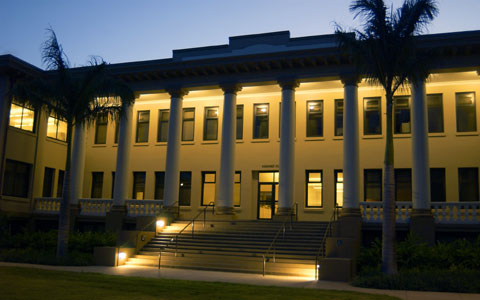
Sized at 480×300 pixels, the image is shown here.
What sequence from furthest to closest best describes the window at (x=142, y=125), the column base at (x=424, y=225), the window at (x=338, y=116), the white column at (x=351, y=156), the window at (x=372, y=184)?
the window at (x=142, y=125) < the window at (x=338, y=116) < the window at (x=372, y=184) < the white column at (x=351, y=156) < the column base at (x=424, y=225)

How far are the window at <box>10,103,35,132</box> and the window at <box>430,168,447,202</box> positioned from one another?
23334mm

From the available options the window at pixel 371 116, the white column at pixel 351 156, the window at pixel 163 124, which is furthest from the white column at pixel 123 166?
the window at pixel 371 116

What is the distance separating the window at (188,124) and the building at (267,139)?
0.23 ft

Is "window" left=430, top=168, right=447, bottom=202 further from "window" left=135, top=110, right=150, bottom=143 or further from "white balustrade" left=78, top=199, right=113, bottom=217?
"window" left=135, top=110, right=150, bottom=143

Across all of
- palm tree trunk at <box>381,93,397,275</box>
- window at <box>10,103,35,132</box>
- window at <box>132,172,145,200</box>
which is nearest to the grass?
palm tree trunk at <box>381,93,397,275</box>

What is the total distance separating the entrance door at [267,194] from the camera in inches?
1240

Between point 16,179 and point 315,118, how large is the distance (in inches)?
717

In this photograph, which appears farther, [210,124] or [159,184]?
[159,184]

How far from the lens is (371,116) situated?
1188 inches

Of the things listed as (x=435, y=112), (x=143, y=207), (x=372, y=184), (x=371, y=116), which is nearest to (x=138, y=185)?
(x=143, y=207)

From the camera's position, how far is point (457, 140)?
28328 millimetres

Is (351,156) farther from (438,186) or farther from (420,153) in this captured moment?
(438,186)

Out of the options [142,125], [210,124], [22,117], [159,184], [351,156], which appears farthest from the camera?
[142,125]

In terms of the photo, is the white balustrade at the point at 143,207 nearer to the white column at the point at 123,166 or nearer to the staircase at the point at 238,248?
the white column at the point at 123,166
